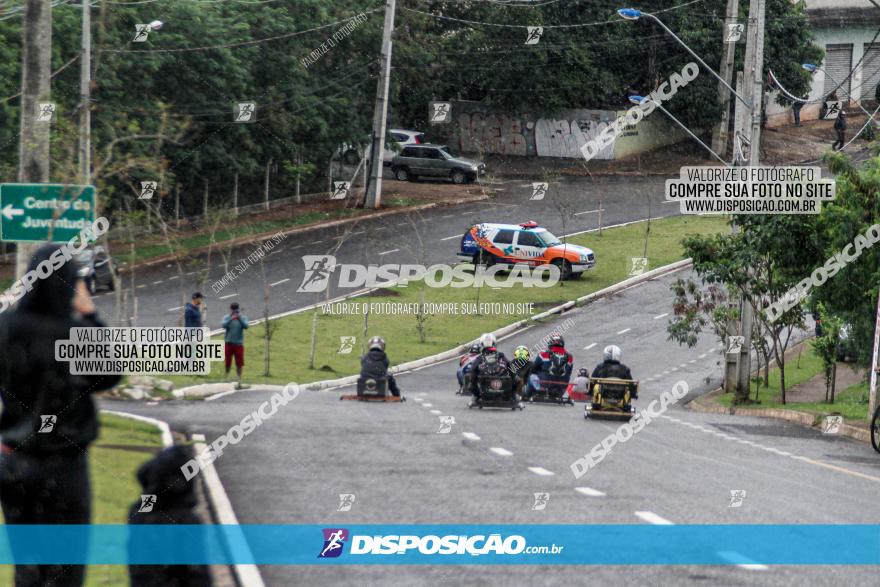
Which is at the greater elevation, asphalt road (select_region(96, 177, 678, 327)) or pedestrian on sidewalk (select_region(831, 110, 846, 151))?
pedestrian on sidewalk (select_region(831, 110, 846, 151))

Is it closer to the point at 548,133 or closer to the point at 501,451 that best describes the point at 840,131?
the point at 548,133

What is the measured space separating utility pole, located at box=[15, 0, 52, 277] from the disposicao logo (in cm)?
508

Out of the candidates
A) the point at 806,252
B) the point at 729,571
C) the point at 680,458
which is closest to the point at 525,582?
the point at 729,571

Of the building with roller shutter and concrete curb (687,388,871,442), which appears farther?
the building with roller shutter

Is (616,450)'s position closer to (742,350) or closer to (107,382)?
(107,382)

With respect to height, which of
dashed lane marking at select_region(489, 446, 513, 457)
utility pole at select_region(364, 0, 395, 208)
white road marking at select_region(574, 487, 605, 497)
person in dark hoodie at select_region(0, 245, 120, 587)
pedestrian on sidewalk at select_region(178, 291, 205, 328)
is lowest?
dashed lane marking at select_region(489, 446, 513, 457)

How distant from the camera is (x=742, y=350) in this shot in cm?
2997

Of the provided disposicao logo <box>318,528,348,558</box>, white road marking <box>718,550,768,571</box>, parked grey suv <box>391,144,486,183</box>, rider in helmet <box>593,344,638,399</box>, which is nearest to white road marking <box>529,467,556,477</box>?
white road marking <box>718,550,768,571</box>

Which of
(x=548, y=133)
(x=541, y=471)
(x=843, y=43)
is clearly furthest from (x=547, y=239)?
(x=843, y=43)

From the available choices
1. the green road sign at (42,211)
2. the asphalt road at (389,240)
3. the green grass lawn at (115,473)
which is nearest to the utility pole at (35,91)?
the green road sign at (42,211)

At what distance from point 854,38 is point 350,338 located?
48.5 meters

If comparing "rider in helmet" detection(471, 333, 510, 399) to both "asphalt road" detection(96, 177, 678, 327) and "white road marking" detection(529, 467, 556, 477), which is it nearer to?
"white road marking" detection(529, 467, 556, 477)

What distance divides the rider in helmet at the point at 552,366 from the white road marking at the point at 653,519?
1458 centimetres

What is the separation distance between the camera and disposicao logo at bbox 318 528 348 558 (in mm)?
8594
